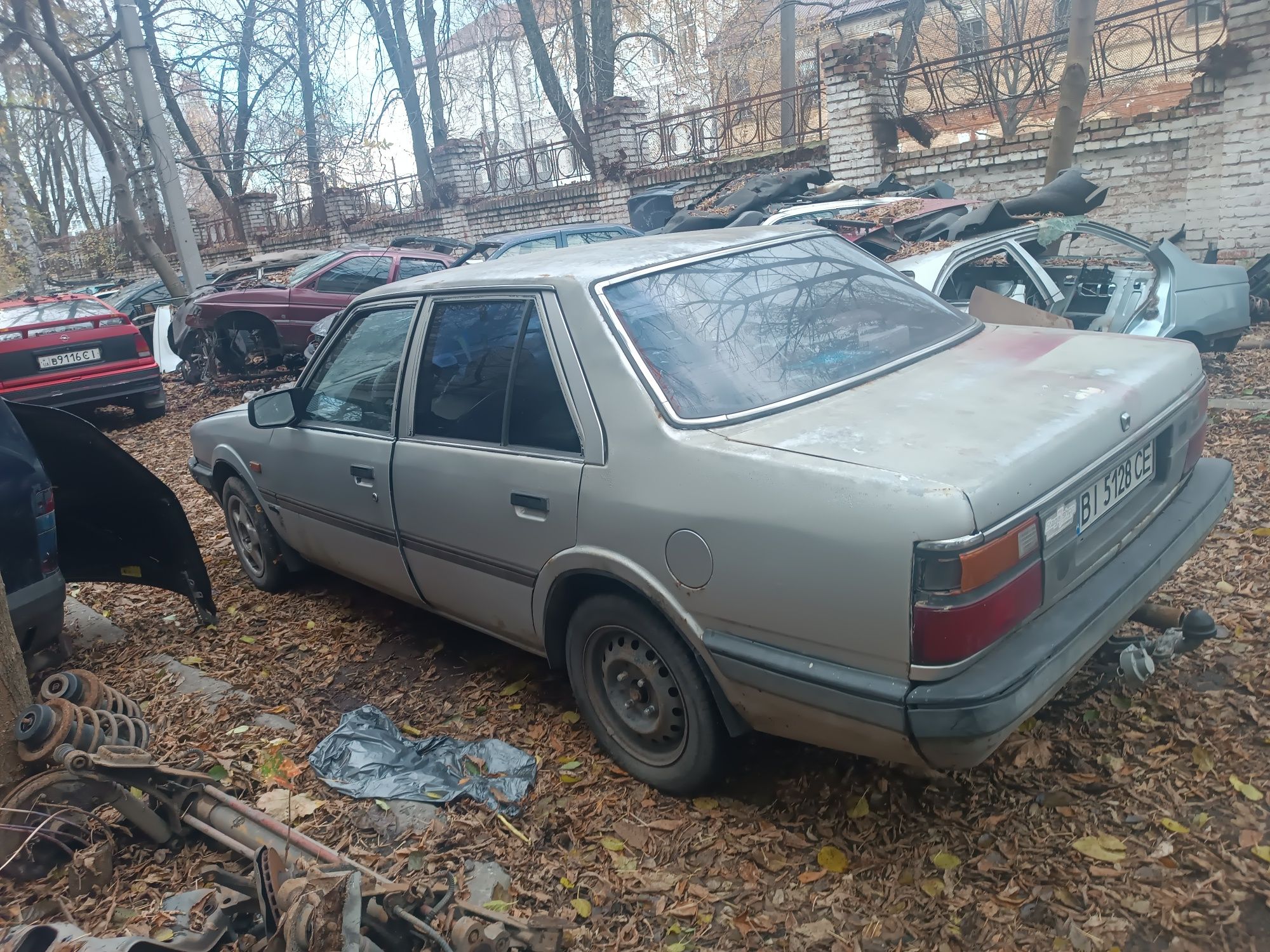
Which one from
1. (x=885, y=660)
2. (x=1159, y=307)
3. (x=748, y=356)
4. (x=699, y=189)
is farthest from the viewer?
(x=699, y=189)

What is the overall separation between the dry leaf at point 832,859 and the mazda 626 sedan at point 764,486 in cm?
39

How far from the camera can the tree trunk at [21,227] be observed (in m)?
17.2

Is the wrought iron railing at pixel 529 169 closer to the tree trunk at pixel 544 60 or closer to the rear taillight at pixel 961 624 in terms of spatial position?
the tree trunk at pixel 544 60

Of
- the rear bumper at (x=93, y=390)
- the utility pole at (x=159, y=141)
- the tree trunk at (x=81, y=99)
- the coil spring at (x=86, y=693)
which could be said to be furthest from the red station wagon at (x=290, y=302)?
the coil spring at (x=86, y=693)

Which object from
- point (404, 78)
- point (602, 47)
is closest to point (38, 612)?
point (602, 47)

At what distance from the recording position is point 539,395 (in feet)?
10.2

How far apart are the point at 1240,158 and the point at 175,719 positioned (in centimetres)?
1120

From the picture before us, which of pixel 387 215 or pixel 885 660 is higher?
pixel 387 215

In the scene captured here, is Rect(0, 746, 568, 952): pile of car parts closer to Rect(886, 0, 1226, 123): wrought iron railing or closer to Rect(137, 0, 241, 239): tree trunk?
Rect(886, 0, 1226, 123): wrought iron railing

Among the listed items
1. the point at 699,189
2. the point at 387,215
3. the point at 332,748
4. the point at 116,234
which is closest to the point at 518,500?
the point at 332,748

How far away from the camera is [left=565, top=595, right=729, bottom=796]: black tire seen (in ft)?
8.98

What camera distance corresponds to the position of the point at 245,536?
5320 millimetres

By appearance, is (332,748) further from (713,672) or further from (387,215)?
(387,215)

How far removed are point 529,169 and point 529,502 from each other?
687 inches
